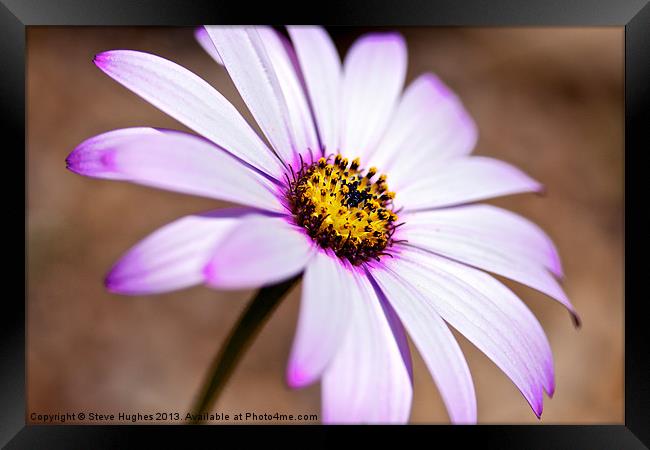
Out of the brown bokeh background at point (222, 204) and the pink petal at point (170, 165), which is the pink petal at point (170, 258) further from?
the brown bokeh background at point (222, 204)

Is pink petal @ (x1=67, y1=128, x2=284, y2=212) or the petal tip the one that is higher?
pink petal @ (x1=67, y1=128, x2=284, y2=212)

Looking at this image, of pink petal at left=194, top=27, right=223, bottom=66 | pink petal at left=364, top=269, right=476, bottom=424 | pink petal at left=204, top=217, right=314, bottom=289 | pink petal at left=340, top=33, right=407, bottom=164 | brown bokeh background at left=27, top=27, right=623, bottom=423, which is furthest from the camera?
brown bokeh background at left=27, top=27, right=623, bottom=423

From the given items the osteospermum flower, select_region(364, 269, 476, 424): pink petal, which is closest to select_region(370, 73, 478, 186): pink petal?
the osteospermum flower

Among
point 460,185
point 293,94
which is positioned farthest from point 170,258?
point 460,185

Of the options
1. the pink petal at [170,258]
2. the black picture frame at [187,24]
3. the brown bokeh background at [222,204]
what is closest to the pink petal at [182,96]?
the pink petal at [170,258]

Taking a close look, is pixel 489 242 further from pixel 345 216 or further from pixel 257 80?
pixel 257 80

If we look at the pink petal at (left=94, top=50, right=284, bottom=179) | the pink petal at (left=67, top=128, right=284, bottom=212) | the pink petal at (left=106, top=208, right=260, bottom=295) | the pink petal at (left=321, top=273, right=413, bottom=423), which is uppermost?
the pink petal at (left=94, top=50, right=284, bottom=179)

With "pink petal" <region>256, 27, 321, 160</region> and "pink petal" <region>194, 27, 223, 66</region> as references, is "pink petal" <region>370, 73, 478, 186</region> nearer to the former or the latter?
"pink petal" <region>256, 27, 321, 160</region>
